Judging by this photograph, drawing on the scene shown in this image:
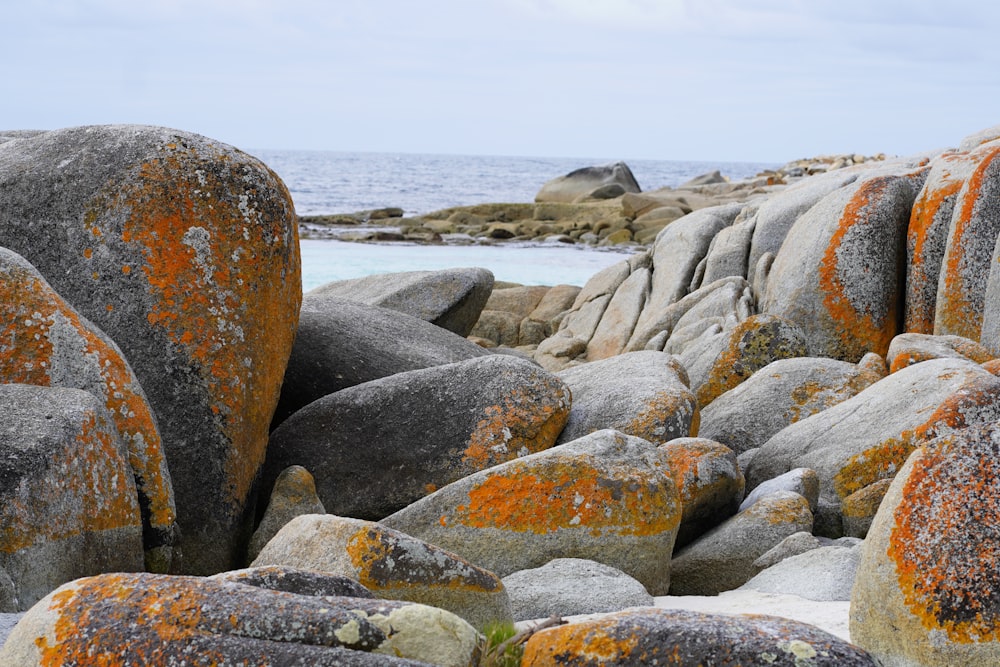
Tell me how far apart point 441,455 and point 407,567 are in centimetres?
323

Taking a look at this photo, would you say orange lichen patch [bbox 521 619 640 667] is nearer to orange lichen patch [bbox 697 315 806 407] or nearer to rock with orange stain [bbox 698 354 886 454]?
rock with orange stain [bbox 698 354 886 454]

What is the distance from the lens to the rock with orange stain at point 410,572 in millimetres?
4902

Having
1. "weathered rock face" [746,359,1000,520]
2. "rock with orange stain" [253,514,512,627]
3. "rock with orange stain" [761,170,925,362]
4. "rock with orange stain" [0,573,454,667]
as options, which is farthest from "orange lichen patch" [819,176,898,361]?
"rock with orange stain" [0,573,454,667]

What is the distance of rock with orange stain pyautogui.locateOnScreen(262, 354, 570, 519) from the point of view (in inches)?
320

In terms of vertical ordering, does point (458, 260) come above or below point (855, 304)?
below

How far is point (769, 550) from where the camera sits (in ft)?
23.0

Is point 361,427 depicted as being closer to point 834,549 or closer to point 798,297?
point 834,549

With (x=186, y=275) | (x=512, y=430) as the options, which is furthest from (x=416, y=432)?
(x=186, y=275)

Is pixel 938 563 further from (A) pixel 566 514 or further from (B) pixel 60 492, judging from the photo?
(B) pixel 60 492

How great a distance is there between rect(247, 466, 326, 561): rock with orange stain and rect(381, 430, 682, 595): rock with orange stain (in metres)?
1.15

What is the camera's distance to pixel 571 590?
5750 mm

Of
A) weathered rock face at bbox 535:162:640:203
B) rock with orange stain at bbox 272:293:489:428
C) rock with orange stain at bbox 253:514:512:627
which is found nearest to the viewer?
rock with orange stain at bbox 253:514:512:627

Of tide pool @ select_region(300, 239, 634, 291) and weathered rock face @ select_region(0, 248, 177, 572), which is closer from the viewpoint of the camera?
weathered rock face @ select_region(0, 248, 177, 572)

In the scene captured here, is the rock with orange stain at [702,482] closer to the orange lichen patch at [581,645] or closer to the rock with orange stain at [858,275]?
the orange lichen patch at [581,645]
